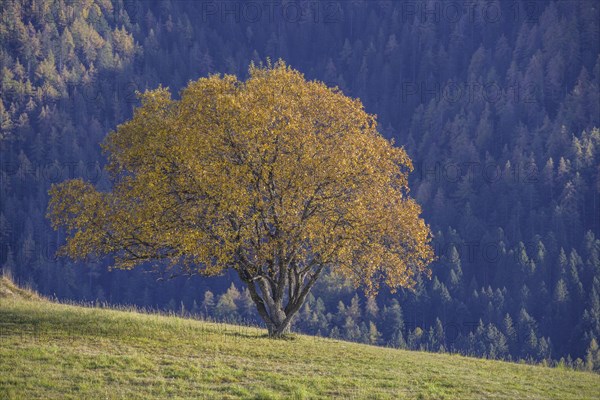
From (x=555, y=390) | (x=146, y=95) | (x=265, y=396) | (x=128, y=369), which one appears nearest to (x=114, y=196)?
(x=146, y=95)

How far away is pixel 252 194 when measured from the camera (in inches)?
1663

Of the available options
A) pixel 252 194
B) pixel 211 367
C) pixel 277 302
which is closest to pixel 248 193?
pixel 252 194

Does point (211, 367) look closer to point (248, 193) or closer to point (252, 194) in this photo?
point (248, 193)

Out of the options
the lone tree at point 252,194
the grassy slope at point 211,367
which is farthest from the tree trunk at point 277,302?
the grassy slope at point 211,367

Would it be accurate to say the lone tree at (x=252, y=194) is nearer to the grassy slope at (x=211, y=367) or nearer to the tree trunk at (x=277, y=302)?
the tree trunk at (x=277, y=302)

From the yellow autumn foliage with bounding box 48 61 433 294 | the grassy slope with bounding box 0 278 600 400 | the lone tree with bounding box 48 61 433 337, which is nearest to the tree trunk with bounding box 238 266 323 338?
the lone tree with bounding box 48 61 433 337

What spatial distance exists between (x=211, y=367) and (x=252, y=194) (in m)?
11.0

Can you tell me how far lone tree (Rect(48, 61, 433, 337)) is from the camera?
41.2 m

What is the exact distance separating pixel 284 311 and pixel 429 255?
8.87 meters

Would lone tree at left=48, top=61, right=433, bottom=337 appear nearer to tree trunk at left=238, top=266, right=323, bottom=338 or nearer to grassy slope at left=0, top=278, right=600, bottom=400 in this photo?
tree trunk at left=238, top=266, right=323, bottom=338

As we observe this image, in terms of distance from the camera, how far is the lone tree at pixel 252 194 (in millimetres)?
41156

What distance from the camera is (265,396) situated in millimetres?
30156

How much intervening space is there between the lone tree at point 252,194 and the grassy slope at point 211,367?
377 centimetres

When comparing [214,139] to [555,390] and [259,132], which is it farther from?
[555,390]
